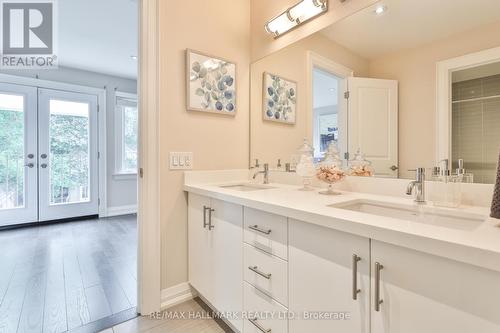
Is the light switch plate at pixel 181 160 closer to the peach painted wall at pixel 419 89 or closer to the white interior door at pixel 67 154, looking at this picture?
the peach painted wall at pixel 419 89

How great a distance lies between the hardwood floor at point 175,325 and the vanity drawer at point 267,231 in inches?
27.1

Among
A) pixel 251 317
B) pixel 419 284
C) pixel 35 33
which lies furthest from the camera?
pixel 35 33

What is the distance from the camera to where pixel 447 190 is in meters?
1.10

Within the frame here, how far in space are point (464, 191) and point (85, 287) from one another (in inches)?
100

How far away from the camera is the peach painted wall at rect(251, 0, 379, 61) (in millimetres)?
1515

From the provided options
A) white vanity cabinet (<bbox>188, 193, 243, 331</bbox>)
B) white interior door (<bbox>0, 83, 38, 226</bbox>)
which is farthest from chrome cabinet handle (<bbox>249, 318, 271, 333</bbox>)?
white interior door (<bbox>0, 83, 38, 226</bbox>)

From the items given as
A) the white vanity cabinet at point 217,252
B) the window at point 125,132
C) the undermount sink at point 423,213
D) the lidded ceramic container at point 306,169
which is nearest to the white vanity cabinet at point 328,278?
the undermount sink at point 423,213

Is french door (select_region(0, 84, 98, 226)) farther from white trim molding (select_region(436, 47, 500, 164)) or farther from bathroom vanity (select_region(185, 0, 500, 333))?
white trim molding (select_region(436, 47, 500, 164))

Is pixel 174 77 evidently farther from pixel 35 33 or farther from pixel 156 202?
pixel 35 33

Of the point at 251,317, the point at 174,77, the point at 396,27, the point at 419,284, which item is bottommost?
the point at 251,317

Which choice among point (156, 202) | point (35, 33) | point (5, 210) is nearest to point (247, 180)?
point (156, 202)

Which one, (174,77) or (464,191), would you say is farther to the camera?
(174,77)

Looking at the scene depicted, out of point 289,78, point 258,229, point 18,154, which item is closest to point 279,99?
point 289,78

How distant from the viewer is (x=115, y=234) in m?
3.45
